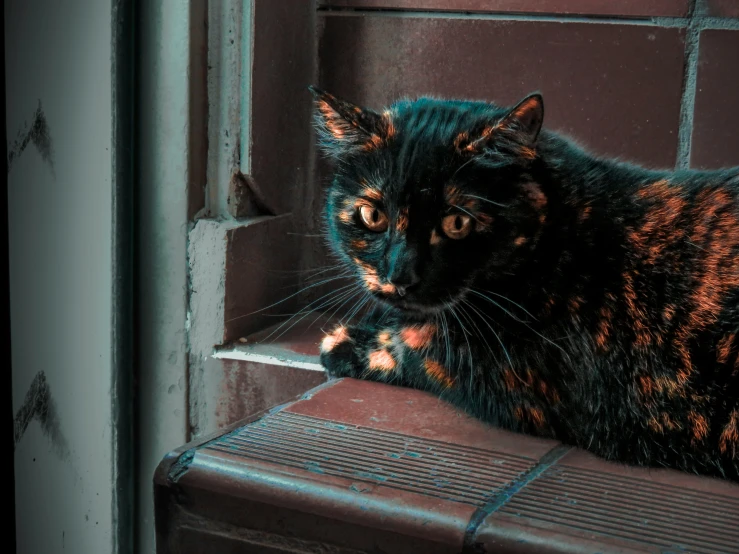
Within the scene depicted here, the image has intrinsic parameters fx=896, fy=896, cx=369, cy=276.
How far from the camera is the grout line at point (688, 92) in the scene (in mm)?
1985

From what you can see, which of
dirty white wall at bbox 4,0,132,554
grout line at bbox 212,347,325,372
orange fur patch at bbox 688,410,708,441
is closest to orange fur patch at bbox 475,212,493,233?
orange fur patch at bbox 688,410,708,441

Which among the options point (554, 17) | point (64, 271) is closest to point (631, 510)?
point (554, 17)

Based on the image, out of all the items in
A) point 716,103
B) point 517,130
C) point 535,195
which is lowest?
point 535,195

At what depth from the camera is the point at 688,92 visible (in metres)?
2.03

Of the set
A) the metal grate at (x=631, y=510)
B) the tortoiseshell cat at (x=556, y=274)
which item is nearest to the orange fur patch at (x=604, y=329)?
the tortoiseshell cat at (x=556, y=274)

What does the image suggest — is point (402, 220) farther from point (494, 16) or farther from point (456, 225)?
point (494, 16)

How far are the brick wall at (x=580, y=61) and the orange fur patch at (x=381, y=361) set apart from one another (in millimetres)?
751

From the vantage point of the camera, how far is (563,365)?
1.49 meters

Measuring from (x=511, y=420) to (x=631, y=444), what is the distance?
20 cm

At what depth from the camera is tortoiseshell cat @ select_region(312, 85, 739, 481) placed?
1429mm

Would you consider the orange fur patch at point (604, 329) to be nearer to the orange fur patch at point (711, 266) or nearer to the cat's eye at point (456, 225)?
the orange fur patch at point (711, 266)

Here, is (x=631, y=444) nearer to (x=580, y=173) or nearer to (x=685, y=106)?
(x=580, y=173)

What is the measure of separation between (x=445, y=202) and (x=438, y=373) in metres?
0.34

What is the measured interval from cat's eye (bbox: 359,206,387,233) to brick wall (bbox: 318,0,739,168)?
735 mm
